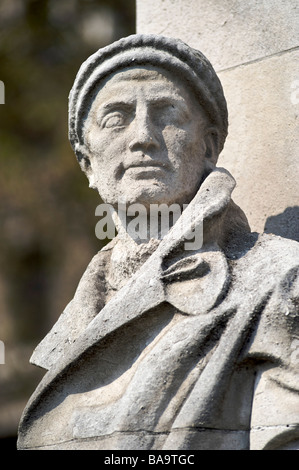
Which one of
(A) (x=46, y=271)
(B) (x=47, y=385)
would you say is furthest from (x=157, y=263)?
(A) (x=46, y=271)

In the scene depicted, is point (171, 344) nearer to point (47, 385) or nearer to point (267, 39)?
point (47, 385)

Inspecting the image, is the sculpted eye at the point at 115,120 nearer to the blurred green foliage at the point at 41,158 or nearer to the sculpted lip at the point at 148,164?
the sculpted lip at the point at 148,164

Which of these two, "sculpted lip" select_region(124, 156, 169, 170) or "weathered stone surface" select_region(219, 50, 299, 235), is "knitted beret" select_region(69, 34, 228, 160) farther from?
"weathered stone surface" select_region(219, 50, 299, 235)

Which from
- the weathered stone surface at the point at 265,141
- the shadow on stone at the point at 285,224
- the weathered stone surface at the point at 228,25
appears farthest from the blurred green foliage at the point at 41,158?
the shadow on stone at the point at 285,224

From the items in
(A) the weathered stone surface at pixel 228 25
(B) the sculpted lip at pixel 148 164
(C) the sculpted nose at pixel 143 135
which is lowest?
(B) the sculpted lip at pixel 148 164

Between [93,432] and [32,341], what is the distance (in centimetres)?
521

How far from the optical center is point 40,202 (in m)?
8.27

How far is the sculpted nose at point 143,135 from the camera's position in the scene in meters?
3.21

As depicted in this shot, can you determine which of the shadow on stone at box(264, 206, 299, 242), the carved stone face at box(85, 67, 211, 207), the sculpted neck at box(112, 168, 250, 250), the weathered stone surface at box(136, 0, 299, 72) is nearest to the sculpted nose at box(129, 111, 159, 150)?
the carved stone face at box(85, 67, 211, 207)

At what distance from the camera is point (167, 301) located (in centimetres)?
298

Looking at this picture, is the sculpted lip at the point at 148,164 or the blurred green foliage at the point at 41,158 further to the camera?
the blurred green foliage at the point at 41,158

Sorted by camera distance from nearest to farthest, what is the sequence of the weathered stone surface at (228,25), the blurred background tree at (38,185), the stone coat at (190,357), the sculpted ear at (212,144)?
the stone coat at (190,357), the sculpted ear at (212,144), the weathered stone surface at (228,25), the blurred background tree at (38,185)

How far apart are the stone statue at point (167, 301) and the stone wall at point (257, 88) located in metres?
0.50

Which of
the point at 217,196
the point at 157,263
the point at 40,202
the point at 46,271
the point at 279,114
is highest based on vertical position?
the point at 40,202
